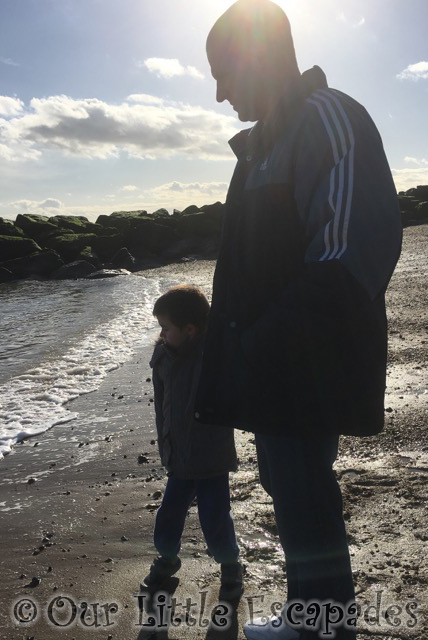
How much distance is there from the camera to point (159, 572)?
3.04 meters

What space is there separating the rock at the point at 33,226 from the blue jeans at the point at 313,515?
130 feet

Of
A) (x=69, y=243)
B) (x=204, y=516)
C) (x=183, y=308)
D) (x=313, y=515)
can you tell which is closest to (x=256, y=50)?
(x=183, y=308)

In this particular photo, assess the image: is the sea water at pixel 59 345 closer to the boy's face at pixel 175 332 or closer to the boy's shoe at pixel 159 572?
the boy's shoe at pixel 159 572

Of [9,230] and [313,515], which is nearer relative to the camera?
[313,515]

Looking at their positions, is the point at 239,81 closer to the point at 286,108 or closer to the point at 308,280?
the point at 286,108

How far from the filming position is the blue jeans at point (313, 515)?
195 centimetres

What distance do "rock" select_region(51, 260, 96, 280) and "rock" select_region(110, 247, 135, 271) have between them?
187cm

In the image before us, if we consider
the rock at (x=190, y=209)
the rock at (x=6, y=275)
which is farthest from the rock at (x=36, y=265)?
the rock at (x=190, y=209)

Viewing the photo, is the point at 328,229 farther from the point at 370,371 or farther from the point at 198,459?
the point at 198,459

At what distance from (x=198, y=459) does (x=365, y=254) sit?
5.18ft

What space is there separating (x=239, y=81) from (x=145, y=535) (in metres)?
2.59

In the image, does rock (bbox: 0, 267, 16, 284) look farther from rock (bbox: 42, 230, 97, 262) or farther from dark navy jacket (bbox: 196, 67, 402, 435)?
dark navy jacket (bbox: 196, 67, 402, 435)

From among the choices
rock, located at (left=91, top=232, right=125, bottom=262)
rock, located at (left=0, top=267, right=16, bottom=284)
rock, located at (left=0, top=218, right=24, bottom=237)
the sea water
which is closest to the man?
the sea water

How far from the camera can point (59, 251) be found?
35.9 meters
